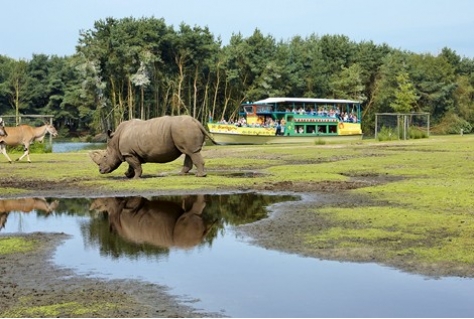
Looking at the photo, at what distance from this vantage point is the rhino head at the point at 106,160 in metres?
25.0

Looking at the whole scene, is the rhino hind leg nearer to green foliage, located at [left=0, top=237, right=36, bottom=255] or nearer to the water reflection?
the water reflection

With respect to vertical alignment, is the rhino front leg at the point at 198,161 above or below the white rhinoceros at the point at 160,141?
below

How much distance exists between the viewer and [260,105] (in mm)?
63406

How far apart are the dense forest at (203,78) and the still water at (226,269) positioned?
55.4 metres

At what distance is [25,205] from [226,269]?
9089 millimetres

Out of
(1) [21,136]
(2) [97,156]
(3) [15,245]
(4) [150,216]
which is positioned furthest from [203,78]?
(3) [15,245]

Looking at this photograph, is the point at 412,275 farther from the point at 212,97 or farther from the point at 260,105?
the point at 212,97

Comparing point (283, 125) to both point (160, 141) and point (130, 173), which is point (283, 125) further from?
point (160, 141)

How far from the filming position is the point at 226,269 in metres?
11.0

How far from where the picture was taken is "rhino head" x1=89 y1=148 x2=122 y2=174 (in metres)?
25.0

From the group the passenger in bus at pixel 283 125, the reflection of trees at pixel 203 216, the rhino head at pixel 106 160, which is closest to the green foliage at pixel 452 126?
the passenger in bus at pixel 283 125

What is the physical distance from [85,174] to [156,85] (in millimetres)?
48846

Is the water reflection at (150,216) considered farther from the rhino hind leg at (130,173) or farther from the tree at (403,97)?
the tree at (403,97)

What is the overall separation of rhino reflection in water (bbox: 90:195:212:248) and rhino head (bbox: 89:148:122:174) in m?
5.37
